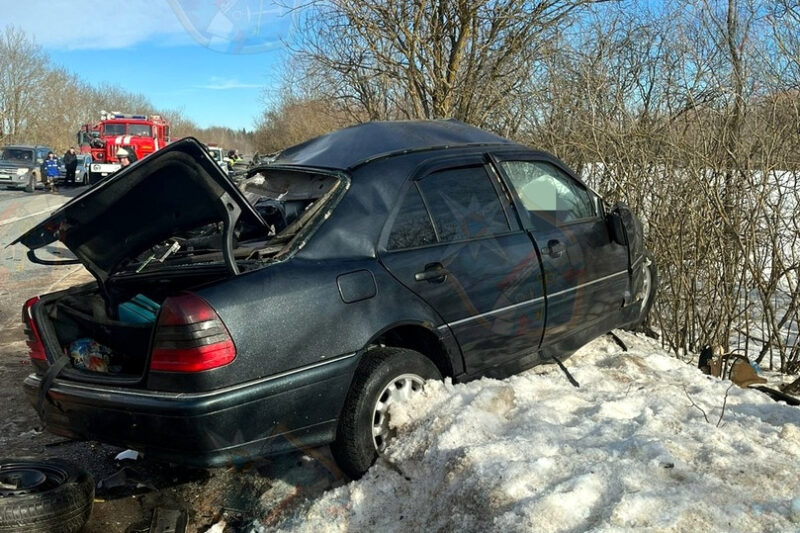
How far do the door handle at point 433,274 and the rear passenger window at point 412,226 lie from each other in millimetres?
144

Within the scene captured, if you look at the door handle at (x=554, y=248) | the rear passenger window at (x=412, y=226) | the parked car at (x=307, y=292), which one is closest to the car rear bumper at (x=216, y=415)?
the parked car at (x=307, y=292)

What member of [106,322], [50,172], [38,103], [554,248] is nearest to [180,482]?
[106,322]

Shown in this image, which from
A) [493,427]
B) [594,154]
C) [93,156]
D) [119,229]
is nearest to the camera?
[493,427]

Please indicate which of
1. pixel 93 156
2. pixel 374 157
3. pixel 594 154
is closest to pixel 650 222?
pixel 594 154

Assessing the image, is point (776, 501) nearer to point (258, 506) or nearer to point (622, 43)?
point (258, 506)

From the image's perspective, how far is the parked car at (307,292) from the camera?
2.83m

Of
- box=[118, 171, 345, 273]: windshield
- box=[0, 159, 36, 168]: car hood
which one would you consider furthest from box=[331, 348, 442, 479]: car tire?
box=[0, 159, 36, 168]: car hood

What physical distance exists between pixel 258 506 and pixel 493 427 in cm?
126

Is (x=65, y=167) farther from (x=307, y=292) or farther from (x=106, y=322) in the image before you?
(x=307, y=292)

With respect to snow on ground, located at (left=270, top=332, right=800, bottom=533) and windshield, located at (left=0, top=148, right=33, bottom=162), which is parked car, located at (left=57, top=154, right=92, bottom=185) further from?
snow on ground, located at (left=270, top=332, right=800, bottom=533)

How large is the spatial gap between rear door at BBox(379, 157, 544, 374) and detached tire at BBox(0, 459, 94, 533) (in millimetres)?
1793

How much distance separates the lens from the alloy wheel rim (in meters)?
3.23

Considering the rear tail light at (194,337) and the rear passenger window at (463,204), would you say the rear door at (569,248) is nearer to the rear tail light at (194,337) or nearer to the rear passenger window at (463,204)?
the rear passenger window at (463,204)

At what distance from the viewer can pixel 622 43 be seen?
28.0ft
